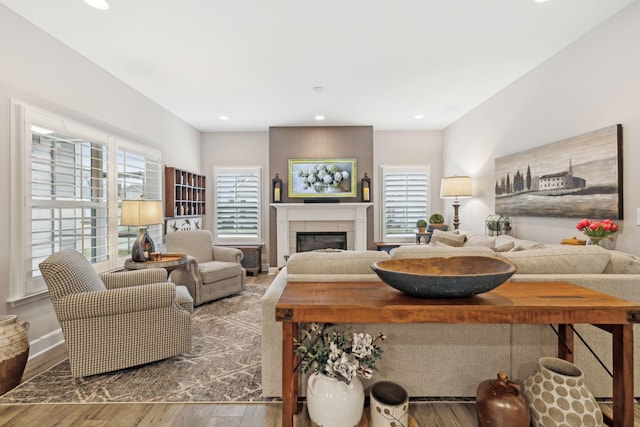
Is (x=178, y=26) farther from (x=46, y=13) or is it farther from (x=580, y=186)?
(x=580, y=186)

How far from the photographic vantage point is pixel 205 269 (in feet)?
12.6

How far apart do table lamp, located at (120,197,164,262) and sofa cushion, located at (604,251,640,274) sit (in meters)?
3.67

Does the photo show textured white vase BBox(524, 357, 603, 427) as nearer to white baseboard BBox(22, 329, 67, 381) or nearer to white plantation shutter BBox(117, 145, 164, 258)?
white baseboard BBox(22, 329, 67, 381)

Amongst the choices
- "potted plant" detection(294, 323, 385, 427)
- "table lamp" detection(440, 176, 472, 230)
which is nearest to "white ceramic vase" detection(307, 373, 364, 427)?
"potted plant" detection(294, 323, 385, 427)

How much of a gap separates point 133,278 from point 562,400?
308 cm

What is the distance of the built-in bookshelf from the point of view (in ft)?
15.0

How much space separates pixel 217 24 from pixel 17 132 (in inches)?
69.3

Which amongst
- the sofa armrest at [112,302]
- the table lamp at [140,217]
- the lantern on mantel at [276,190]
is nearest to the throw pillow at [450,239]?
the lantern on mantel at [276,190]

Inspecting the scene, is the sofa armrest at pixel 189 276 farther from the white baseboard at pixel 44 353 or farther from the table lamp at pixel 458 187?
the table lamp at pixel 458 187

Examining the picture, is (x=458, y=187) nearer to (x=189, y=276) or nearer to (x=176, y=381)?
(x=189, y=276)

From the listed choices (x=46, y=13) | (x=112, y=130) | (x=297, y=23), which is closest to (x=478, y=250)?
(x=297, y=23)

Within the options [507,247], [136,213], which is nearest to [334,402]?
[507,247]

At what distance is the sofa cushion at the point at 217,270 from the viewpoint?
3761 millimetres

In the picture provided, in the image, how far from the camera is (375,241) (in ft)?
19.4
